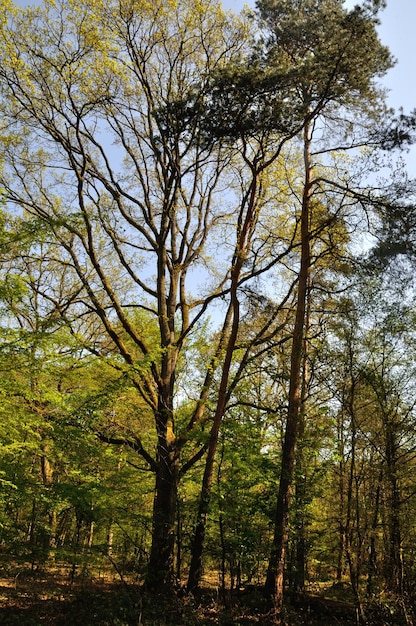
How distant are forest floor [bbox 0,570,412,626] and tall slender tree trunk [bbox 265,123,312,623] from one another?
486 millimetres

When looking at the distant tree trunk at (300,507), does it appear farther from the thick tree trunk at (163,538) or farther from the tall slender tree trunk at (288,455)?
the thick tree trunk at (163,538)

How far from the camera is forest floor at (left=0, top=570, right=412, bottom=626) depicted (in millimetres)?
7859

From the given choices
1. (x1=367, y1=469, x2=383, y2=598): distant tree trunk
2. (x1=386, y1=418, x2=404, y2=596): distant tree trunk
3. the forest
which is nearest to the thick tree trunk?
the forest

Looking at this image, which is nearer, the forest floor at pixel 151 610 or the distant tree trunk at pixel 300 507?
the forest floor at pixel 151 610

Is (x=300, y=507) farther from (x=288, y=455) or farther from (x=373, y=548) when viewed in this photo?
(x=288, y=455)

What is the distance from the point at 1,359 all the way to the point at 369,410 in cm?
811

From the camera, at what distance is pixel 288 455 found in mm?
8469

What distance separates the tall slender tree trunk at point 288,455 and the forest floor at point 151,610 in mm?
486

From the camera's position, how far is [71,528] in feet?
69.5

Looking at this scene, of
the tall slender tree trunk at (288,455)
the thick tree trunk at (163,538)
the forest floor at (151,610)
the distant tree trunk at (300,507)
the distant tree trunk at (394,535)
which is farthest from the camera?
the distant tree trunk at (300,507)

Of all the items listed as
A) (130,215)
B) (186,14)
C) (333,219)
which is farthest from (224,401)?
→ (186,14)

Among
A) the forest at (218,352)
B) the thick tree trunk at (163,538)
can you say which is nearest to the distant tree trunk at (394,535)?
the forest at (218,352)

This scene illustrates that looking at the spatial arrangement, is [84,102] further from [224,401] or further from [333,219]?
[224,401]

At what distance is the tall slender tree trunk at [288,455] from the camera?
25.3 ft
